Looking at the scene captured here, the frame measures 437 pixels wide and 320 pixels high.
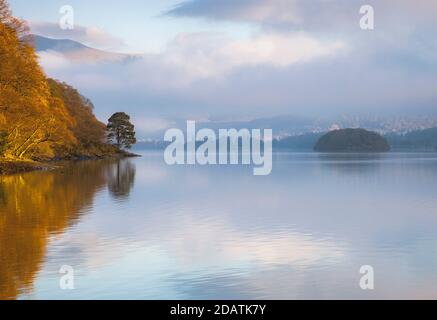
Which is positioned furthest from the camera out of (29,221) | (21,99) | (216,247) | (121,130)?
(121,130)

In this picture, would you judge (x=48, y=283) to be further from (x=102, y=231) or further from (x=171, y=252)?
(x=102, y=231)

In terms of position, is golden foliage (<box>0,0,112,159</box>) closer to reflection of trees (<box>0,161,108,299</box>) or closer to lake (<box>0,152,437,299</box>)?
reflection of trees (<box>0,161,108,299</box>)

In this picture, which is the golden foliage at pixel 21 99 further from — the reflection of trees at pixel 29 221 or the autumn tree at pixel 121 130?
the autumn tree at pixel 121 130

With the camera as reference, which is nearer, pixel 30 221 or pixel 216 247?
pixel 216 247

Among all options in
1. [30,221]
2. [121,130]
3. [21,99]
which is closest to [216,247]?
[30,221]

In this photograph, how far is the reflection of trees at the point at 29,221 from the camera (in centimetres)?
1355

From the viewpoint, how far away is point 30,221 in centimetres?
2291

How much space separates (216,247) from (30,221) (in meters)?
8.83

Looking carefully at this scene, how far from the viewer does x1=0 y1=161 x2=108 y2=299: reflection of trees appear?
44.4 feet

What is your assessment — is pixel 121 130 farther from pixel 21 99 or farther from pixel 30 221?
pixel 30 221

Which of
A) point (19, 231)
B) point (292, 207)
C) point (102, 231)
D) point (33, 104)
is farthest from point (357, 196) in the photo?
point (33, 104)

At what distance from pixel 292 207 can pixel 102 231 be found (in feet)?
39.5

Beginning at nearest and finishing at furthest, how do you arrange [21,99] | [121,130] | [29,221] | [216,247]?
[216,247] → [29,221] → [21,99] → [121,130]
